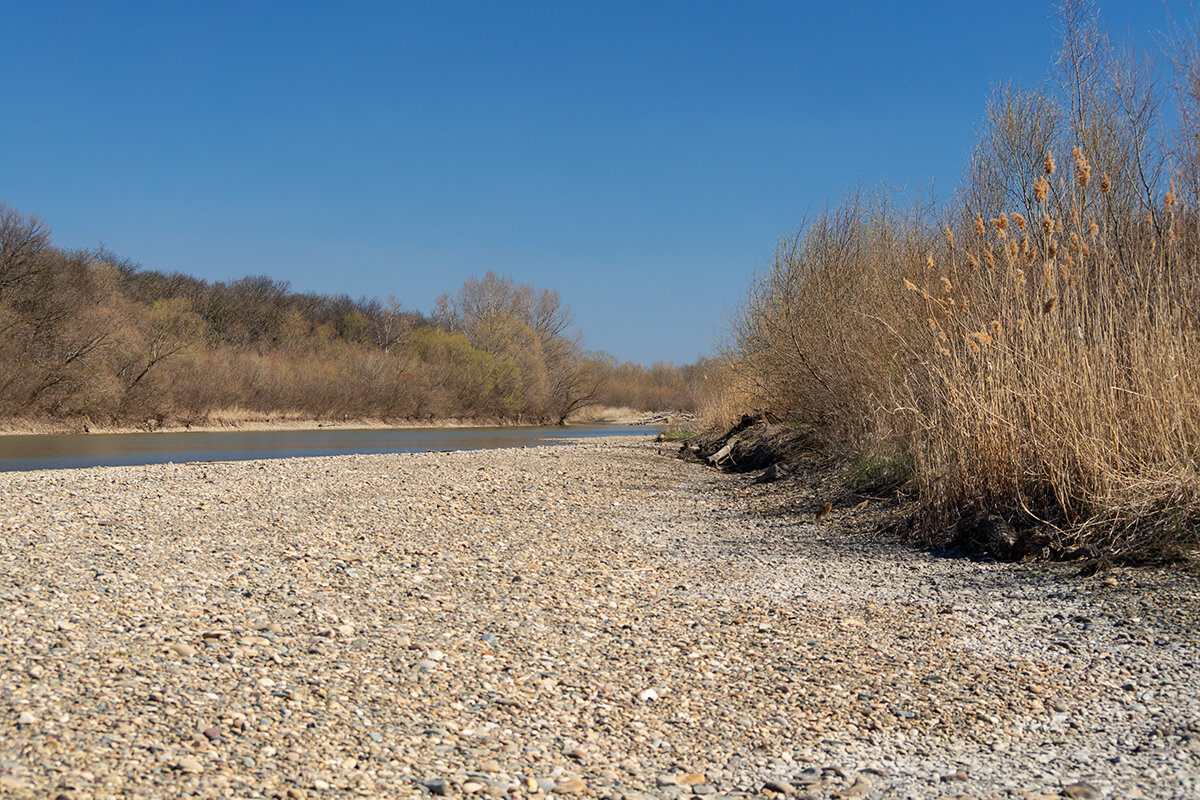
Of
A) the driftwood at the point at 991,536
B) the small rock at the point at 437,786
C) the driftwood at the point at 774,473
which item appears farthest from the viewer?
the driftwood at the point at 774,473

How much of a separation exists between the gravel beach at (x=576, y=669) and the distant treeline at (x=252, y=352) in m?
28.2

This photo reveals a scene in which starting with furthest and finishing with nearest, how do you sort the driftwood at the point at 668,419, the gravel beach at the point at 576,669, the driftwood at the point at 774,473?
the driftwood at the point at 668,419
the driftwood at the point at 774,473
the gravel beach at the point at 576,669

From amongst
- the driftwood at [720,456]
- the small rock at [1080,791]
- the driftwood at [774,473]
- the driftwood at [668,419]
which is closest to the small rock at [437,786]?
the small rock at [1080,791]

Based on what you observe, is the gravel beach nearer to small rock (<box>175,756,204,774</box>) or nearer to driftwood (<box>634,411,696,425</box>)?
small rock (<box>175,756,204,774</box>)

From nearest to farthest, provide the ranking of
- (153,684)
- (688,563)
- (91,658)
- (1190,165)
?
(153,684) → (91,658) → (688,563) → (1190,165)

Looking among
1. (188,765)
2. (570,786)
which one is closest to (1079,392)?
(570,786)

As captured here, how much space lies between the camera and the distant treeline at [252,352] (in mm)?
36875

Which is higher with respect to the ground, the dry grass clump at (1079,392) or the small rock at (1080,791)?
the dry grass clump at (1079,392)

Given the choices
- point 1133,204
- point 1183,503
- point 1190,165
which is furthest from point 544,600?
point 1133,204

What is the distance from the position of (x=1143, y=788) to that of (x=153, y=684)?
3.69m

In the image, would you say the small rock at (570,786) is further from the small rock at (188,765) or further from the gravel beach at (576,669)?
the small rock at (188,765)

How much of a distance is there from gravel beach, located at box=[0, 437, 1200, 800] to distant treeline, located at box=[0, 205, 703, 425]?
92.5 feet

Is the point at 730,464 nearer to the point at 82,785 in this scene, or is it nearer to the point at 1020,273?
the point at 1020,273

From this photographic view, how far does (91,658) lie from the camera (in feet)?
13.1
